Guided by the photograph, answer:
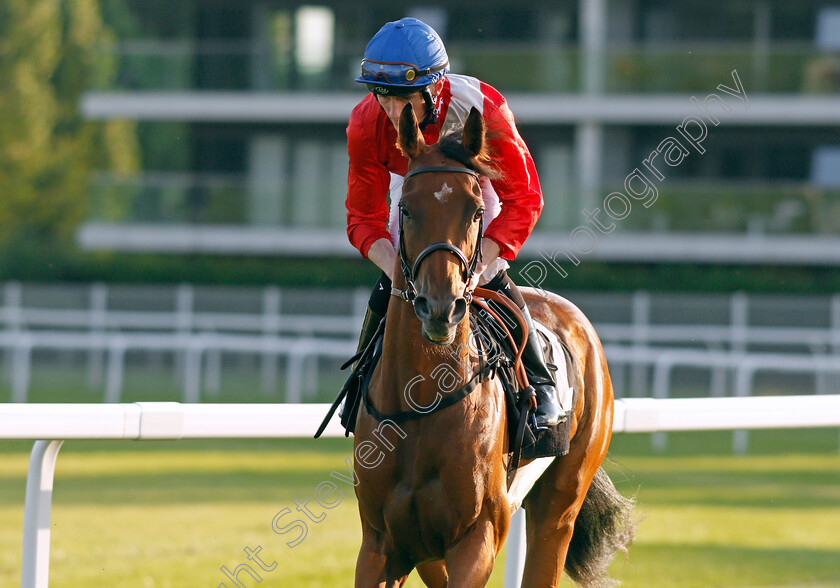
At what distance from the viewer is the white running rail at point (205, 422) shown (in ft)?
10.6

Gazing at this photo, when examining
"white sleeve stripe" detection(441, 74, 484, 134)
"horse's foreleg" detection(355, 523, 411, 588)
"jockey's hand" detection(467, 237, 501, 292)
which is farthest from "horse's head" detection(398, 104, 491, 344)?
"horse's foreleg" detection(355, 523, 411, 588)

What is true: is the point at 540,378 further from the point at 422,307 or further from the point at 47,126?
the point at 47,126

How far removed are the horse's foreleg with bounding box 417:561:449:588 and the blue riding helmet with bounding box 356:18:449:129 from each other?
1393mm

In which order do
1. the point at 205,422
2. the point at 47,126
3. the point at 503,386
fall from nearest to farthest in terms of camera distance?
the point at 503,386 → the point at 205,422 → the point at 47,126

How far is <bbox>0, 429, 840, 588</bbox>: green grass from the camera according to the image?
238 inches

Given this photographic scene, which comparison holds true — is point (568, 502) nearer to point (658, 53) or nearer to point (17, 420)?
point (17, 420)

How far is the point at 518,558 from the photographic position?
160 inches

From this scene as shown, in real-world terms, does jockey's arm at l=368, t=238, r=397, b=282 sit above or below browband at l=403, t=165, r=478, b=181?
below

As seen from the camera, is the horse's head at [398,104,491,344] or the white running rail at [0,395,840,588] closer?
the horse's head at [398,104,491,344]

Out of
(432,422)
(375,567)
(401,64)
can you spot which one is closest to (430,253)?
(432,422)

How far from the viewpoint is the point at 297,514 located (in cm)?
771

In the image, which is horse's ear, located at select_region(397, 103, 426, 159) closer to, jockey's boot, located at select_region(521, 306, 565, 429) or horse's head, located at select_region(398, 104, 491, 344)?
horse's head, located at select_region(398, 104, 491, 344)

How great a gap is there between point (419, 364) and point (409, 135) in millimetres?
615

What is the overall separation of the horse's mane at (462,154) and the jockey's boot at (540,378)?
591mm
